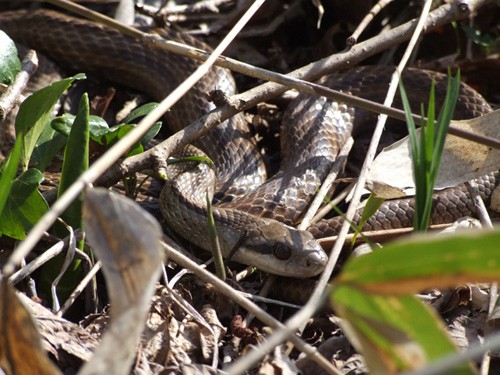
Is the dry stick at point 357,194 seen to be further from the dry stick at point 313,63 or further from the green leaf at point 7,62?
the green leaf at point 7,62

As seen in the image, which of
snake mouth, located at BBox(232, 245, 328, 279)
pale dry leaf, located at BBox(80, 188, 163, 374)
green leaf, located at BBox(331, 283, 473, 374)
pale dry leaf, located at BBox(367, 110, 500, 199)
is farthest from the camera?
pale dry leaf, located at BBox(367, 110, 500, 199)

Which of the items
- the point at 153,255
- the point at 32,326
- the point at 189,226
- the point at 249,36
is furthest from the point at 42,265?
the point at 249,36

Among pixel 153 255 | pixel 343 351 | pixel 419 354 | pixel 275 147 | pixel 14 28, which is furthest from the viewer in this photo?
pixel 14 28

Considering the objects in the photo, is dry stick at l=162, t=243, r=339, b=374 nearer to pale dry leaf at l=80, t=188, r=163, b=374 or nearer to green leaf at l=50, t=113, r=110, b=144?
pale dry leaf at l=80, t=188, r=163, b=374

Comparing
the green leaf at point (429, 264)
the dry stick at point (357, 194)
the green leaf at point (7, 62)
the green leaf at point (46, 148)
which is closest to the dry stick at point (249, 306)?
the dry stick at point (357, 194)

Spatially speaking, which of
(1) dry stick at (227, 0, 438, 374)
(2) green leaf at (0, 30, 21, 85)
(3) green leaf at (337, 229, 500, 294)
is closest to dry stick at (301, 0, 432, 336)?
(1) dry stick at (227, 0, 438, 374)

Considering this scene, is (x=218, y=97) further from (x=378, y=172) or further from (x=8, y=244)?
(x=8, y=244)
